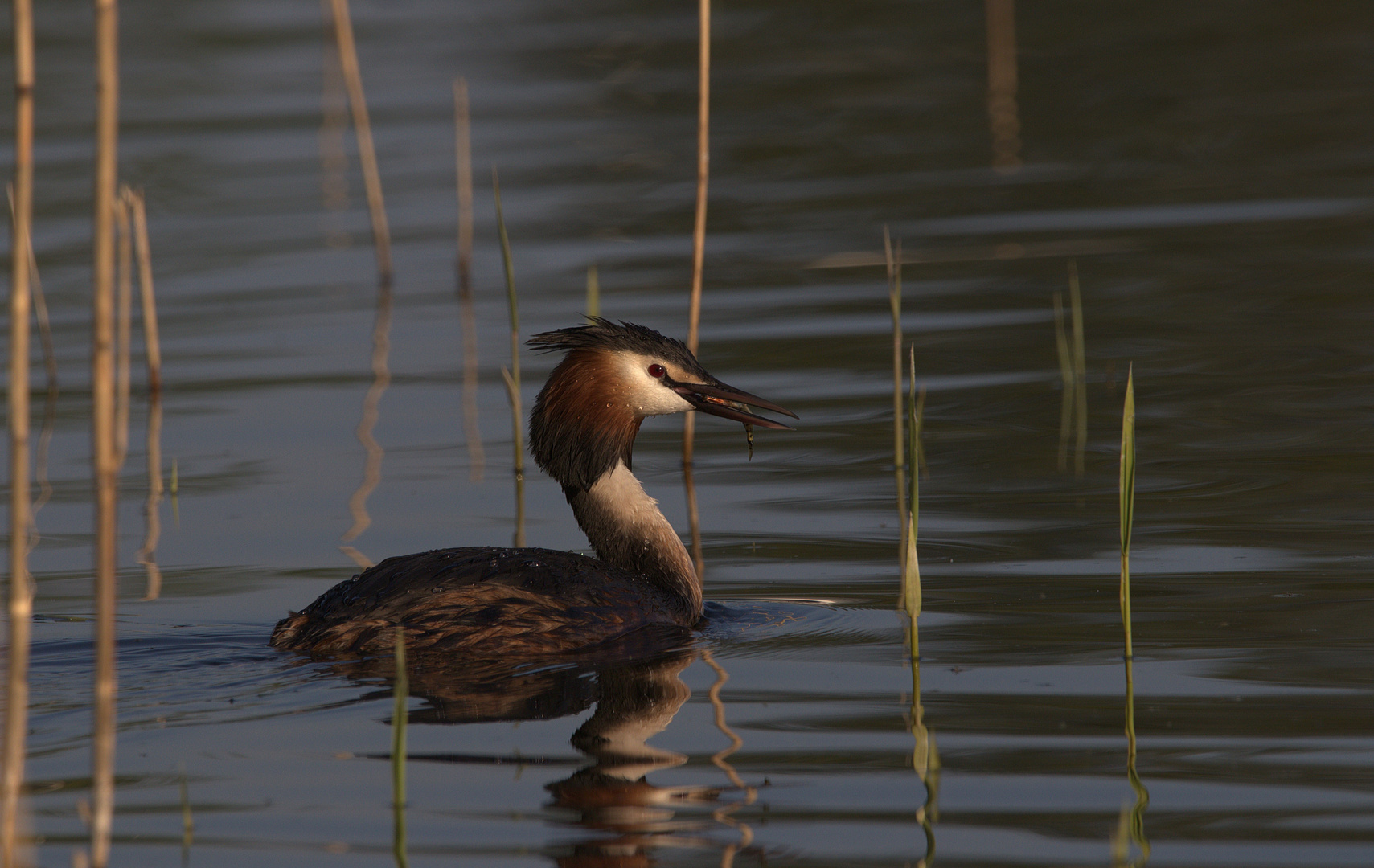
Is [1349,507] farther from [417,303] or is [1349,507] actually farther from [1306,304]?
[417,303]

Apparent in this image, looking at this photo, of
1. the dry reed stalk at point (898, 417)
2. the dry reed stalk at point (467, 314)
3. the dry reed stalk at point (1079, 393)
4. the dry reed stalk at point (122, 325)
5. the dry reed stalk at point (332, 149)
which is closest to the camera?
the dry reed stalk at point (898, 417)

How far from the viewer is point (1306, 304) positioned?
10.7 meters

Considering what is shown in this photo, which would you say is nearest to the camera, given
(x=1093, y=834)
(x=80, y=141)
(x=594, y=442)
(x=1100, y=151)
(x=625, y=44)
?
(x=1093, y=834)

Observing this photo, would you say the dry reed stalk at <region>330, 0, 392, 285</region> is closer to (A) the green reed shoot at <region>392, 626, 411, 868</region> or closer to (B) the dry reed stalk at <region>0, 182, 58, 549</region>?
(B) the dry reed stalk at <region>0, 182, 58, 549</region>

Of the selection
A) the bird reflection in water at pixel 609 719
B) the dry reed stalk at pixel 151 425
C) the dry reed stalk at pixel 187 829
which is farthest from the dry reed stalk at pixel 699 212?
the dry reed stalk at pixel 187 829

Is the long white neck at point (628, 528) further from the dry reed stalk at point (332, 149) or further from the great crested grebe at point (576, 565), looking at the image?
the dry reed stalk at point (332, 149)

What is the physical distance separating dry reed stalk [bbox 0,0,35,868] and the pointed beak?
3503 millimetres

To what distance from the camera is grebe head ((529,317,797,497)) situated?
279 inches

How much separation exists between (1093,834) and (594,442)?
3.12 meters

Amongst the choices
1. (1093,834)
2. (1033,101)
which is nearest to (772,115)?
(1033,101)

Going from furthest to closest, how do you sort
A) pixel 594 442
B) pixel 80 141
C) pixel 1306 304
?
pixel 80 141 < pixel 1306 304 < pixel 594 442

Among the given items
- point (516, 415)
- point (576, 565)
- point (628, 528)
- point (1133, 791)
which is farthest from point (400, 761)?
point (516, 415)

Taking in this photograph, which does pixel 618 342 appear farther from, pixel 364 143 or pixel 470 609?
pixel 364 143

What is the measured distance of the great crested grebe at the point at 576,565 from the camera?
6055 mm
